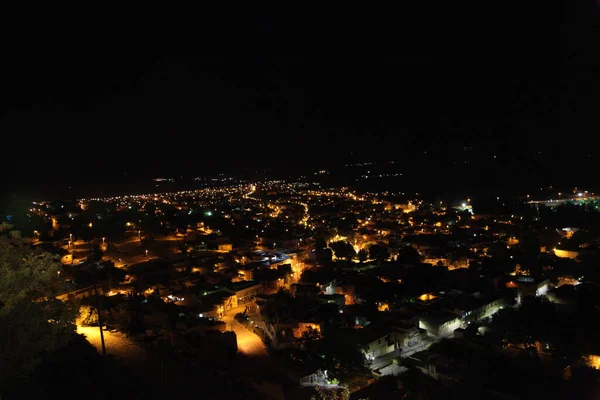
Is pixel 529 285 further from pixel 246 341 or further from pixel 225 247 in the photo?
→ pixel 225 247

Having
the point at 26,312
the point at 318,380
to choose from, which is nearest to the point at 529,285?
the point at 318,380

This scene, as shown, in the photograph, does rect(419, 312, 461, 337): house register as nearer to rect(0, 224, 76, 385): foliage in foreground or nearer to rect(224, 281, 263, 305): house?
rect(224, 281, 263, 305): house

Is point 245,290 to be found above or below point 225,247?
above

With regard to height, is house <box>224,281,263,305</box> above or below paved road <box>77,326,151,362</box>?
below

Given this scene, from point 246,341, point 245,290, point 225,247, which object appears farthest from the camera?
point 225,247

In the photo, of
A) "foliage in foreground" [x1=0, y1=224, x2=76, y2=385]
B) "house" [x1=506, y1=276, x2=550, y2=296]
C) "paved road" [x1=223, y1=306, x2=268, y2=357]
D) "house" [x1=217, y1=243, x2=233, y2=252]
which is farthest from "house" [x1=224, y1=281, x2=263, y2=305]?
"foliage in foreground" [x1=0, y1=224, x2=76, y2=385]

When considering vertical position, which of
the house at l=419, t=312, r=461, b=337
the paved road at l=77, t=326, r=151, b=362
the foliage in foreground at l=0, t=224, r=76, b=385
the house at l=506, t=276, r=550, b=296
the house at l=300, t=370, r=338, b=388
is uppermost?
the foliage in foreground at l=0, t=224, r=76, b=385

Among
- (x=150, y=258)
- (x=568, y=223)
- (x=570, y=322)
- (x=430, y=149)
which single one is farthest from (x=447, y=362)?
(x=430, y=149)

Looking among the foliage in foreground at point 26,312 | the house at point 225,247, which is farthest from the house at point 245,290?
the foliage in foreground at point 26,312

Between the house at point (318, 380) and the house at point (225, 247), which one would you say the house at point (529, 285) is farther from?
the house at point (225, 247)

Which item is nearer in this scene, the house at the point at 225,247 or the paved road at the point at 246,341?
the paved road at the point at 246,341

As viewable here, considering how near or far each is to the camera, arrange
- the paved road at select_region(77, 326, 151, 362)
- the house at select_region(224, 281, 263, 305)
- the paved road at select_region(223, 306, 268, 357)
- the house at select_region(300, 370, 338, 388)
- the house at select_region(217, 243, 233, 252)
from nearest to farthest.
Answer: the paved road at select_region(77, 326, 151, 362) → the house at select_region(300, 370, 338, 388) → the paved road at select_region(223, 306, 268, 357) → the house at select_region(224, 281, 263, 305) → the house at select_region(217, 243, 233, 252)

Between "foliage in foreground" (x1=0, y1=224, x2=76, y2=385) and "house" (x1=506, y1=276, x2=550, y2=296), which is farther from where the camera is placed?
"house" (x1=506, y1=276, x2=550, y2=296)
